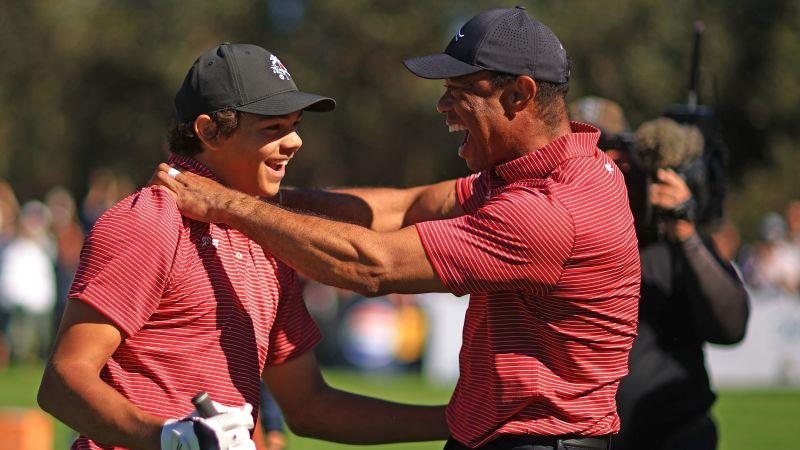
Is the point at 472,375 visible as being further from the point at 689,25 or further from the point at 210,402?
the point at 689,25

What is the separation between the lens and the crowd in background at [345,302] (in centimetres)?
1648

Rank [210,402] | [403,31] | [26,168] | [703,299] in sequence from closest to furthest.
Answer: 1. [210,402]
2. [703,299]
3. [403,31]
4. [26,168]

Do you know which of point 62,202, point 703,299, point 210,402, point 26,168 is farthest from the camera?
point 26,168

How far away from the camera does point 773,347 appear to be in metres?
15.9

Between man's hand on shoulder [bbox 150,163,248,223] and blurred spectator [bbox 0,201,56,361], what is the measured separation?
48.1 ft

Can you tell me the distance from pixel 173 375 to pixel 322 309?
1632cm

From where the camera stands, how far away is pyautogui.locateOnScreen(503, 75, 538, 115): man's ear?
402cm

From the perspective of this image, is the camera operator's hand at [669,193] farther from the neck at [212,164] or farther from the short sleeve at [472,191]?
the neck at [212,164]

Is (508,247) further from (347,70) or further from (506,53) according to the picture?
(347,70)

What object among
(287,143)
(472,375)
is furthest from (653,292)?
(287,143)

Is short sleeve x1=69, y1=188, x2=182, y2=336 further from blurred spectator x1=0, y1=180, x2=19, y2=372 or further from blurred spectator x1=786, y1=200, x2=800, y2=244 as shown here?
blurred spectator x1=786, y1=200, x2=800, y2=244

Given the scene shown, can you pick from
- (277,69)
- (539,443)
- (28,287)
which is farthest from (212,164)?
(28,287)

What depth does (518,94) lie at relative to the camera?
13.3 ft

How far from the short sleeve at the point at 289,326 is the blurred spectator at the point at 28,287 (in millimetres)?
14257
